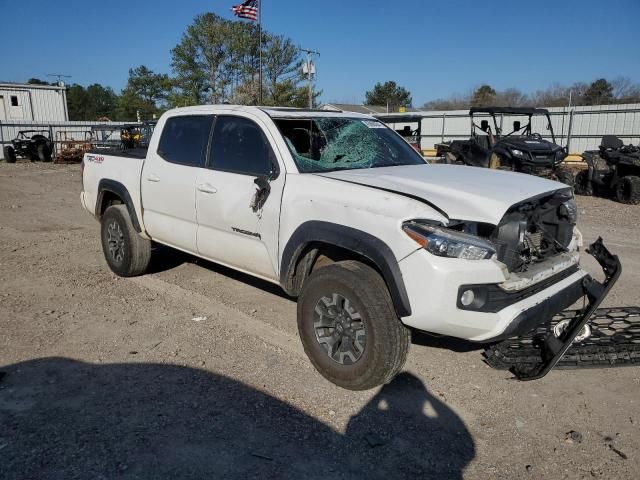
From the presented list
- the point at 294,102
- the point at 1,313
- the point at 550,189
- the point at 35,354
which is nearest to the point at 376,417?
the point at 550,189

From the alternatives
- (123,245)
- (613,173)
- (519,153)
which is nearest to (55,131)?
(519,153)

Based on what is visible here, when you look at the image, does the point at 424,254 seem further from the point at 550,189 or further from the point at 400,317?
the point at 550,189

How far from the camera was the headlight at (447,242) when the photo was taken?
2977mm

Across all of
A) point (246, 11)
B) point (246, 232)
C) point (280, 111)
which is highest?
point (246, 11)

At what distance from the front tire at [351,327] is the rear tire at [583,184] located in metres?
11.7

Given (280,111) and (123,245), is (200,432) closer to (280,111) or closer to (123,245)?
(280,111)

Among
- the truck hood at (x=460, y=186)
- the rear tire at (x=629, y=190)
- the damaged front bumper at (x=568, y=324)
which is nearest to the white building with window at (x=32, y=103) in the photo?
the rear tire at (x=629, y=190)

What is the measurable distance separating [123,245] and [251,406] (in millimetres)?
3194

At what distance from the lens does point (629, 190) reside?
1159 cm

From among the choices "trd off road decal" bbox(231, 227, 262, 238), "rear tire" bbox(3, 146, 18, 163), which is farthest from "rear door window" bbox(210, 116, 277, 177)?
"rear tire" bbox(3, 146, 18, 163)

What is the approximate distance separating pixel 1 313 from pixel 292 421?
332cm

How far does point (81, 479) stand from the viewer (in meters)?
2.62

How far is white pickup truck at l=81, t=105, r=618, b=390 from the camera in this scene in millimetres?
3043

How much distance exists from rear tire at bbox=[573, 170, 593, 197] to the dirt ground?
905 centimetres
